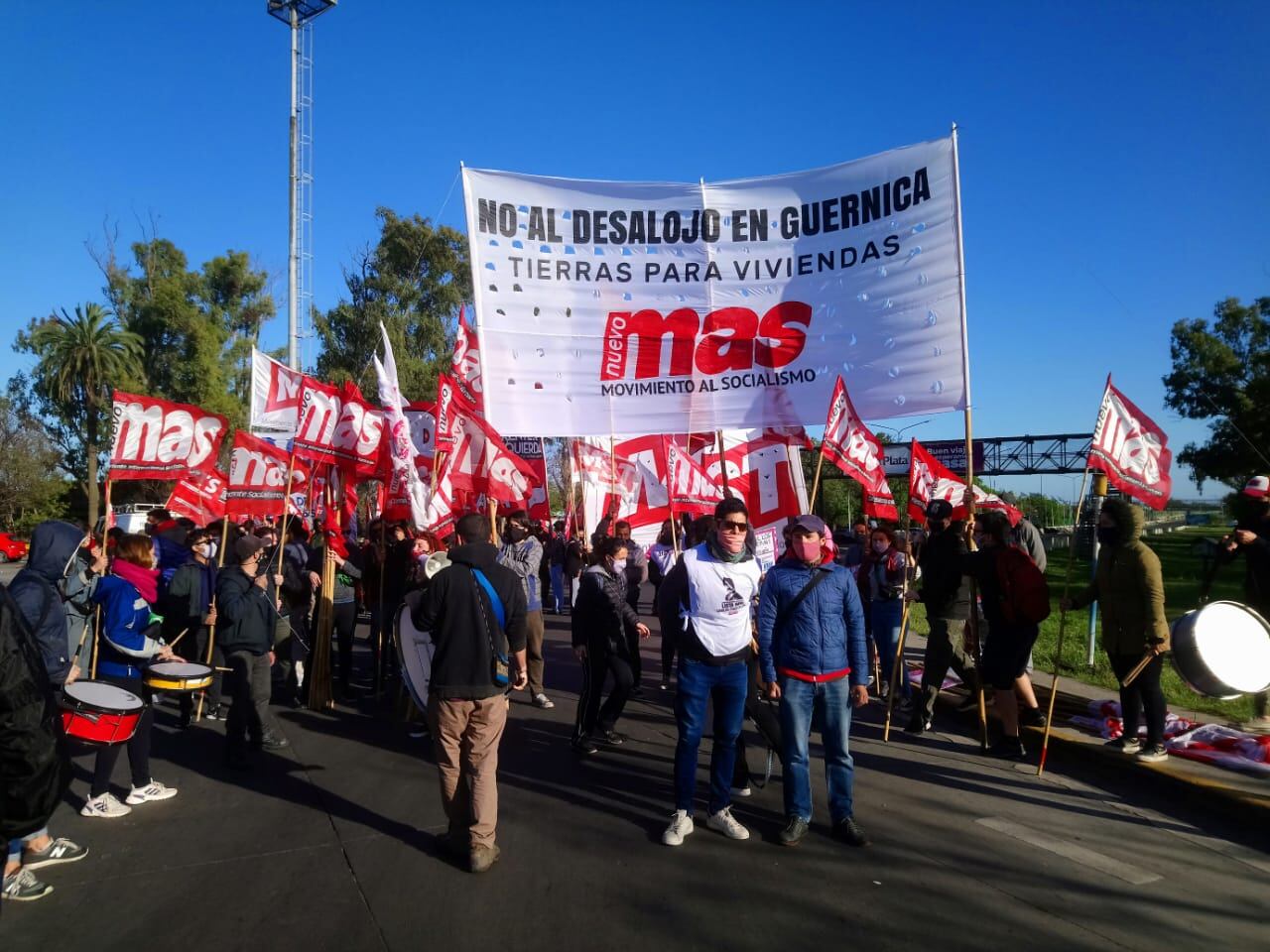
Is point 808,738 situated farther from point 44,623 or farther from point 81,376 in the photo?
point 81,376

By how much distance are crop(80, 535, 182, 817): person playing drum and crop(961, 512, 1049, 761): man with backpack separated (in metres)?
6.12

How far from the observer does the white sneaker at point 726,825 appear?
16.1 feet

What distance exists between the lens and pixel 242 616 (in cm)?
665

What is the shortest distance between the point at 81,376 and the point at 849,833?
150 ft

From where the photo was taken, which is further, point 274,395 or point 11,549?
point 11,549

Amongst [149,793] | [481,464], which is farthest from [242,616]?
[481,464]

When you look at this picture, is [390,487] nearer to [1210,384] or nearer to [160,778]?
[160,778]

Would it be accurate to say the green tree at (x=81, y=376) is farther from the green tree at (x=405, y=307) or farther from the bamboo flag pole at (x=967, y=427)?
the bamboo flag pole at (x=967, y=427)

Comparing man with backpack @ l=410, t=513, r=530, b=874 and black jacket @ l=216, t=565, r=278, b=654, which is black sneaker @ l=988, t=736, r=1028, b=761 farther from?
black jacket @ l=216, t=565, r=278, b=654

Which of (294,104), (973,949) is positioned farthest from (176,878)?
(294,104)

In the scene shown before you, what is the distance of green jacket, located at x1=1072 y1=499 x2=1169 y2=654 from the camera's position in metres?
6.15

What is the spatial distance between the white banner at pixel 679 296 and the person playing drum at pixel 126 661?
10.3 ft

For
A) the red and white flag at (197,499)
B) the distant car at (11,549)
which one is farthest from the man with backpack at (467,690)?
the distant car at (11,549)

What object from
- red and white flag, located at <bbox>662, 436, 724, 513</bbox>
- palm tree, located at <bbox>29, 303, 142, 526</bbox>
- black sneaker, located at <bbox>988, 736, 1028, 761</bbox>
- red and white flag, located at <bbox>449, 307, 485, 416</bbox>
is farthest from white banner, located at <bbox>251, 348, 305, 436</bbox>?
palm tree, located at <bbox>29, 303, 142, 526</bbox>
